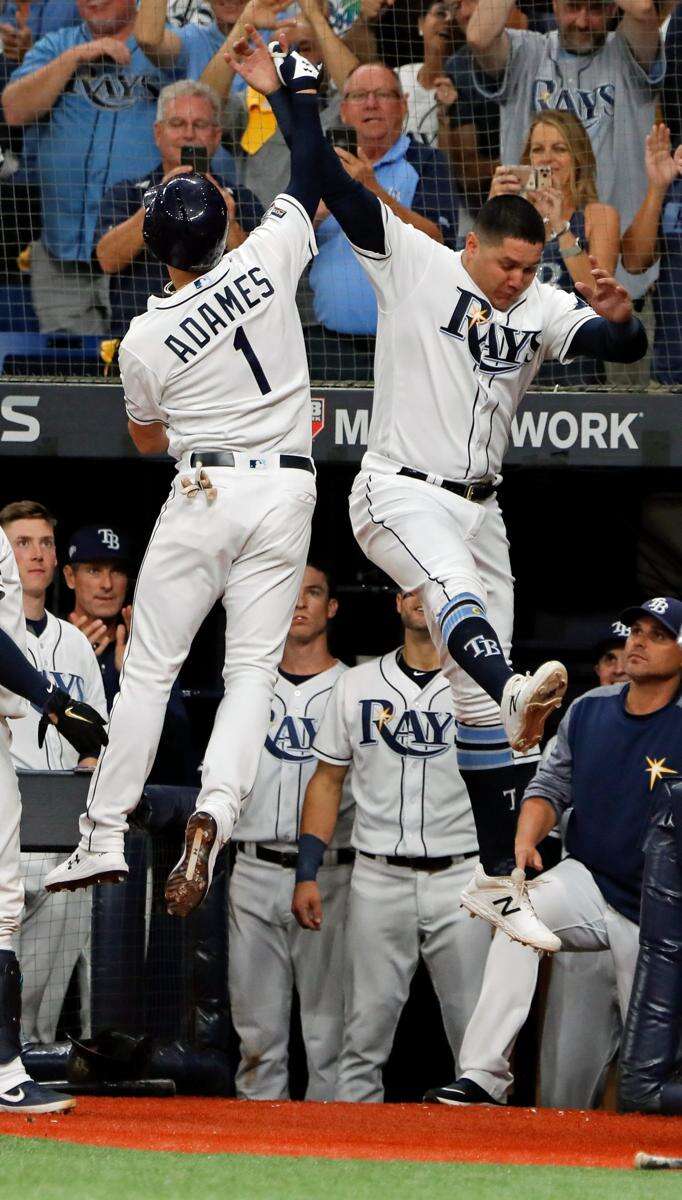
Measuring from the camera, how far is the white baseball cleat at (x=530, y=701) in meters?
3.84

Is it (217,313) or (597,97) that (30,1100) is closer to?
(217,313)

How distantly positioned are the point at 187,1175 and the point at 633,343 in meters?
2.49

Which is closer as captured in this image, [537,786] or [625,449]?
[537,786]

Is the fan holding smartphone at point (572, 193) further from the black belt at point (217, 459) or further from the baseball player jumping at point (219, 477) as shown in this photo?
the black belt at point (217, 459)

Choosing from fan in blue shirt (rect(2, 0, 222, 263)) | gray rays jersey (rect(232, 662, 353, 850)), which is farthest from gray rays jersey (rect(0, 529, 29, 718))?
fan in blue shirt (rect(2, 0, 222, 263))

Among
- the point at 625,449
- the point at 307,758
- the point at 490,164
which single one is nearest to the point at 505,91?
the point at 490,164

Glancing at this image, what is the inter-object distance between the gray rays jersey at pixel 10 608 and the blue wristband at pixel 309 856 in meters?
1.86

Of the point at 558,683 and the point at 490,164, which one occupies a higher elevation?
the point at 490,164

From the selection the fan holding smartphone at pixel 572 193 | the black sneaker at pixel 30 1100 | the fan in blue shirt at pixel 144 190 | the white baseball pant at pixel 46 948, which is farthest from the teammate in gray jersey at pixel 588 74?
the black sneaker at pixel 30 1100

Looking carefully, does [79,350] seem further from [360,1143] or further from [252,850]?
[360,1143]

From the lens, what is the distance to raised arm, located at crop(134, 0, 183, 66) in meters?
7.43

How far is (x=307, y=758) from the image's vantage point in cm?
645

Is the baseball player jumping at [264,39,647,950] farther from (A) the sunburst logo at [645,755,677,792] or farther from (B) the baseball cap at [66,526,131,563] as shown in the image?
(B) the baseball cap at [66,526,131,563]

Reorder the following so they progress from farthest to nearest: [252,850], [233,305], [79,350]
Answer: [79,350]
[252,850]
[233,305]
